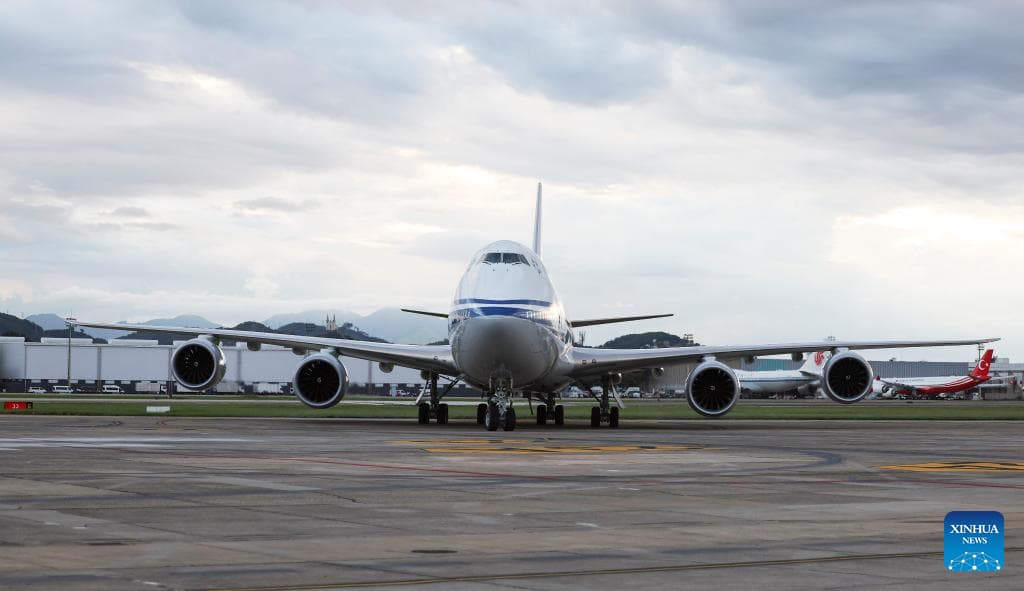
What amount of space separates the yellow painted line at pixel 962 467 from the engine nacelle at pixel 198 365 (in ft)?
80.9

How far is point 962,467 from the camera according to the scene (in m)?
21.2

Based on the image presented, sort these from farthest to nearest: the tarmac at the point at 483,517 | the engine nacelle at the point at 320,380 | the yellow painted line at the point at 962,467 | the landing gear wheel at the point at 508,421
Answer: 1. the engine nacelle at the point at 320,380
2. the landing gear wheel at the point at 508,421
3. the yellow painted line at the point at 962,467
4. the tarmac at the point at 483,517

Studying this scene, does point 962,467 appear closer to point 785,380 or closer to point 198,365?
point 198,365

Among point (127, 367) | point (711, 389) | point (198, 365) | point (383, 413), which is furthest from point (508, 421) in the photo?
point (127, 367)

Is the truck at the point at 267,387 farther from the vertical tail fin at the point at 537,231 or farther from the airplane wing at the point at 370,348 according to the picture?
the airplane wing at the point at 370,348

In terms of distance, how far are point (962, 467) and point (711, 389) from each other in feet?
60.4

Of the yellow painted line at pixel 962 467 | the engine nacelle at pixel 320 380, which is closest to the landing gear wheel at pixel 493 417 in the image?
the engine nacelle at pixel 320 380

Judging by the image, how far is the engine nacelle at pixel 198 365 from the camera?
40.3 meters

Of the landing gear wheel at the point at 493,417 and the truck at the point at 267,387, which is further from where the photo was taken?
the truck at the point at 267,387

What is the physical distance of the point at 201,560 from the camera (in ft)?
31.8

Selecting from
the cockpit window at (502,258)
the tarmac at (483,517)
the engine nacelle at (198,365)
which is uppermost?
the cockpit window at (502,258)

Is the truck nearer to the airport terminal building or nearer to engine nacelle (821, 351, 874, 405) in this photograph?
the airport terminal building

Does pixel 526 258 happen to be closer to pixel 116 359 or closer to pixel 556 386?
pixel 556 386

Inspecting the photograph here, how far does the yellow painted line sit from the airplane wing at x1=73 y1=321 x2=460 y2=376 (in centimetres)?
1828
